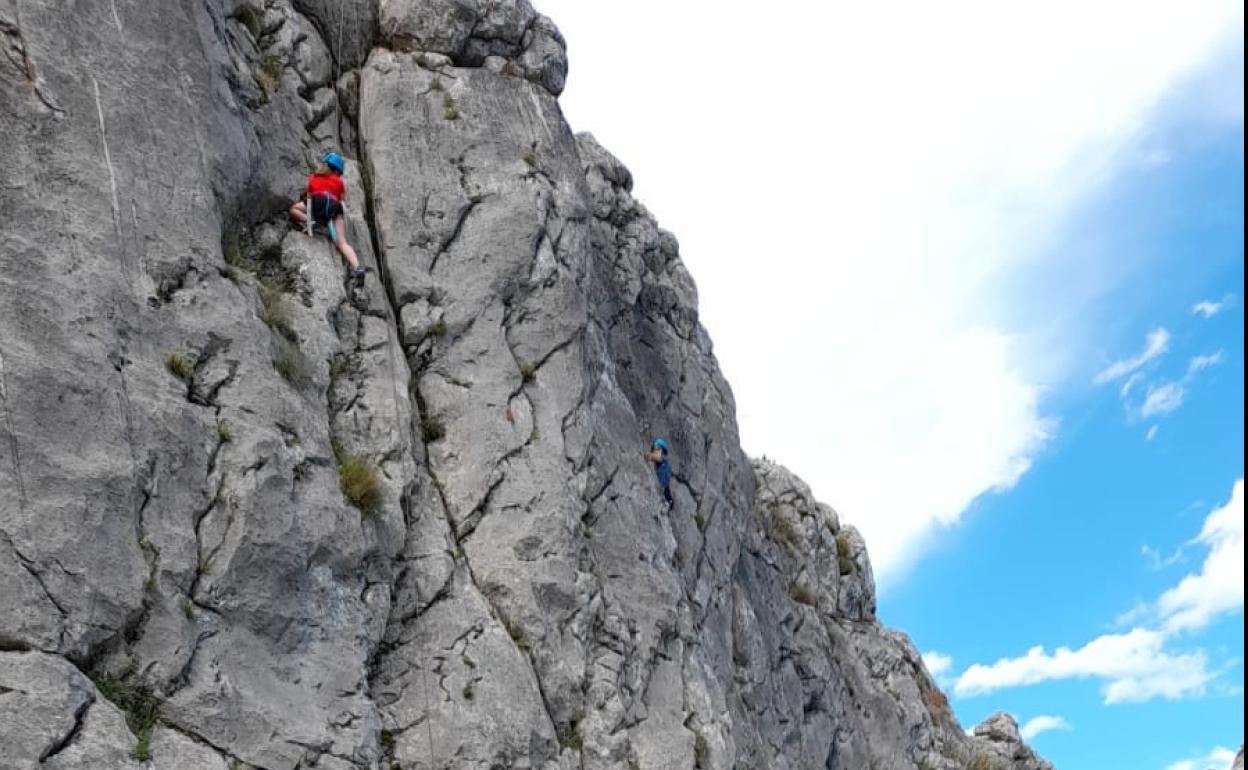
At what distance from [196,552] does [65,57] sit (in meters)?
8.11

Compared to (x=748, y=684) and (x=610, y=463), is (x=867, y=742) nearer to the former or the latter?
(x=748, y=684)

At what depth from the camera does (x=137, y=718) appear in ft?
45.5

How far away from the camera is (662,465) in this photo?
26.6m

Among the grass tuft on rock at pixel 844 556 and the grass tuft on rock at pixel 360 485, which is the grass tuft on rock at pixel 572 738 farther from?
the grass tuft on rock at pixel 844 556

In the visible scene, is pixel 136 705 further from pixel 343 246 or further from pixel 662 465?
pixel 662 465

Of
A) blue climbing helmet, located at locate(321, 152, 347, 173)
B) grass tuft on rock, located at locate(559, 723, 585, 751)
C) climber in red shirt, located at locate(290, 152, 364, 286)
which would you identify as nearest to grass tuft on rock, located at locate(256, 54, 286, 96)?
blue climbing helmet, located at locate(321, 152, 347, 173)

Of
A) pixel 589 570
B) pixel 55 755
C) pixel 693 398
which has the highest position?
pixel 693 398

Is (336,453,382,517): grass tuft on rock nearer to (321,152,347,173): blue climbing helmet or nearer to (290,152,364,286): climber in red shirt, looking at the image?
(290,152,364,286): climber in red shirt

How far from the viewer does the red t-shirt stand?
69.0ft

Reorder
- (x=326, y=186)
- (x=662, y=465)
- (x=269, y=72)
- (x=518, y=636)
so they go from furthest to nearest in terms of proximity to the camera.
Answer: (x=662, y=465) → (x=269, y=72) → (x=326, y=186) → (x=518, y=636)

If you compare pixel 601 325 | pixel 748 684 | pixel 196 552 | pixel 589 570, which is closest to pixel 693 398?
pixel 601 325

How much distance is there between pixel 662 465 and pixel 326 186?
33.3ft

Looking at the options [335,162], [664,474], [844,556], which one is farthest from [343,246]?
[844,556]

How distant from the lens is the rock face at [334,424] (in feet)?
47.6
